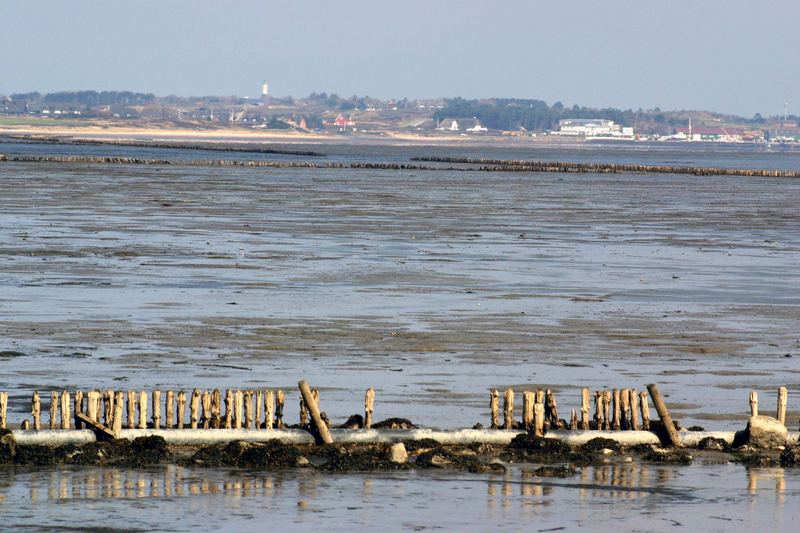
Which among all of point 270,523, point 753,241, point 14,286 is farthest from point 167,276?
point 753,241

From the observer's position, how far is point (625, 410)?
1978cm

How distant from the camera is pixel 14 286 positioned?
34.2 m

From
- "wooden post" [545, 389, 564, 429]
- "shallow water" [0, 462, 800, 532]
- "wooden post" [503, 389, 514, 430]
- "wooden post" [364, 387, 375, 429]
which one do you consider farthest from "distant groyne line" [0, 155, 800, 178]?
"shallow water" [0, 462, 800, 532]

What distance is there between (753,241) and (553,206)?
22.2 m

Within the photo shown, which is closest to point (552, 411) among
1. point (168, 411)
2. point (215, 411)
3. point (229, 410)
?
point (229, 410)

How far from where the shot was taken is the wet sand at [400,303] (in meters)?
23.5

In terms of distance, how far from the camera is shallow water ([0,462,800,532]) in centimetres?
1540

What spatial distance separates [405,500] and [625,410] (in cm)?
444

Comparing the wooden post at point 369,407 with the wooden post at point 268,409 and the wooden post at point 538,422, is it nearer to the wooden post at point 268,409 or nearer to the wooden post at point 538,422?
→ the wooden post at point 268,409

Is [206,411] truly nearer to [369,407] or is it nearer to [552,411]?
[369,407]

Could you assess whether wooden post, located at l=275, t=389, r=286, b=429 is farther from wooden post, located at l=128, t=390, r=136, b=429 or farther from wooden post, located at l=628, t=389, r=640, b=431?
wooden post, located at l=628, t=389, r=640, b=431

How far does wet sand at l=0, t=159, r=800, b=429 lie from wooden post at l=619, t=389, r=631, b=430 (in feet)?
4.84

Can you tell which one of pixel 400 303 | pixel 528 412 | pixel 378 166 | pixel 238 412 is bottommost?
pixel 378 166

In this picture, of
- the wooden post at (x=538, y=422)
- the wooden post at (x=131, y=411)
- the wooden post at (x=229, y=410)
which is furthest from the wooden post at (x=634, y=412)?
the wooden post at (x=131, y=411)
